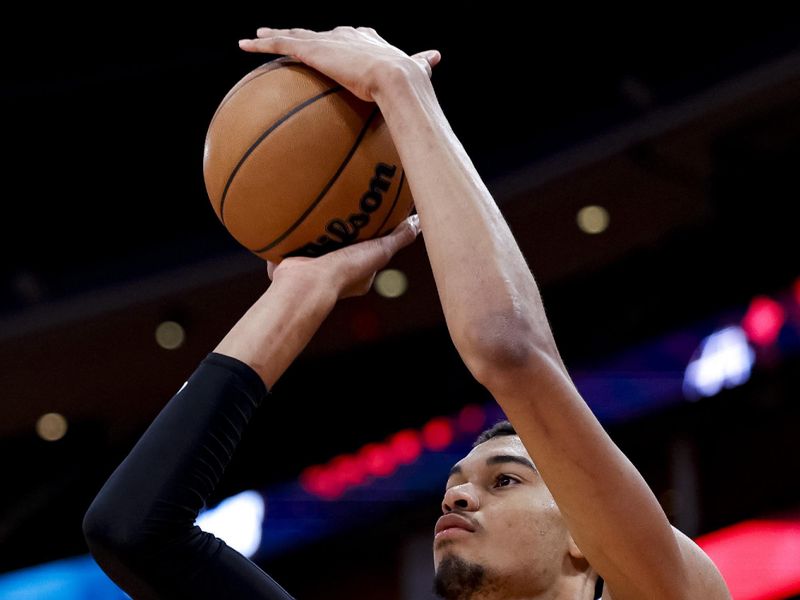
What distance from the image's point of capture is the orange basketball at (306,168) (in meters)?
1.94

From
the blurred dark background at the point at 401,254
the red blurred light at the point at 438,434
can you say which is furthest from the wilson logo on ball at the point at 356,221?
the red blurred light at the point at 438,434

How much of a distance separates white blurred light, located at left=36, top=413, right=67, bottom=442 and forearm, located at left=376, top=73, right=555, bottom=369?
329 inches

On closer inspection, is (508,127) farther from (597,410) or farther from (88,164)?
(88,164)

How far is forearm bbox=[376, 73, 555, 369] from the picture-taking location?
4.83 feet

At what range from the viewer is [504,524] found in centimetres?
213

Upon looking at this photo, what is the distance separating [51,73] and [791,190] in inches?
240

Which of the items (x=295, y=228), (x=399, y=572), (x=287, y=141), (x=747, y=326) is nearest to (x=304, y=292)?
(x=295, y=228)

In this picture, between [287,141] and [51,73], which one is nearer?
[287,141]

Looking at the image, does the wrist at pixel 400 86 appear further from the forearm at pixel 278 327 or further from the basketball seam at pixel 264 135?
the forearm at pixel 278 327

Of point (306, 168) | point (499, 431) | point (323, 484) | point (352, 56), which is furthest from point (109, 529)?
point (323, 484)

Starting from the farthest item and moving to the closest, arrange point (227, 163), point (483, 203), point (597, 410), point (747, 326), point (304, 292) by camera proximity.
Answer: point (597, 410) → point (747, 326) → point (227, 163) → point (304, 292) → point (483, 203)

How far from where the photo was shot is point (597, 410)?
902 cm

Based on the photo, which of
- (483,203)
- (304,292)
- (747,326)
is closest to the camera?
(483,203)

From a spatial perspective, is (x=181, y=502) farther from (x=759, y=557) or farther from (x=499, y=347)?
(x=759, y=557)
